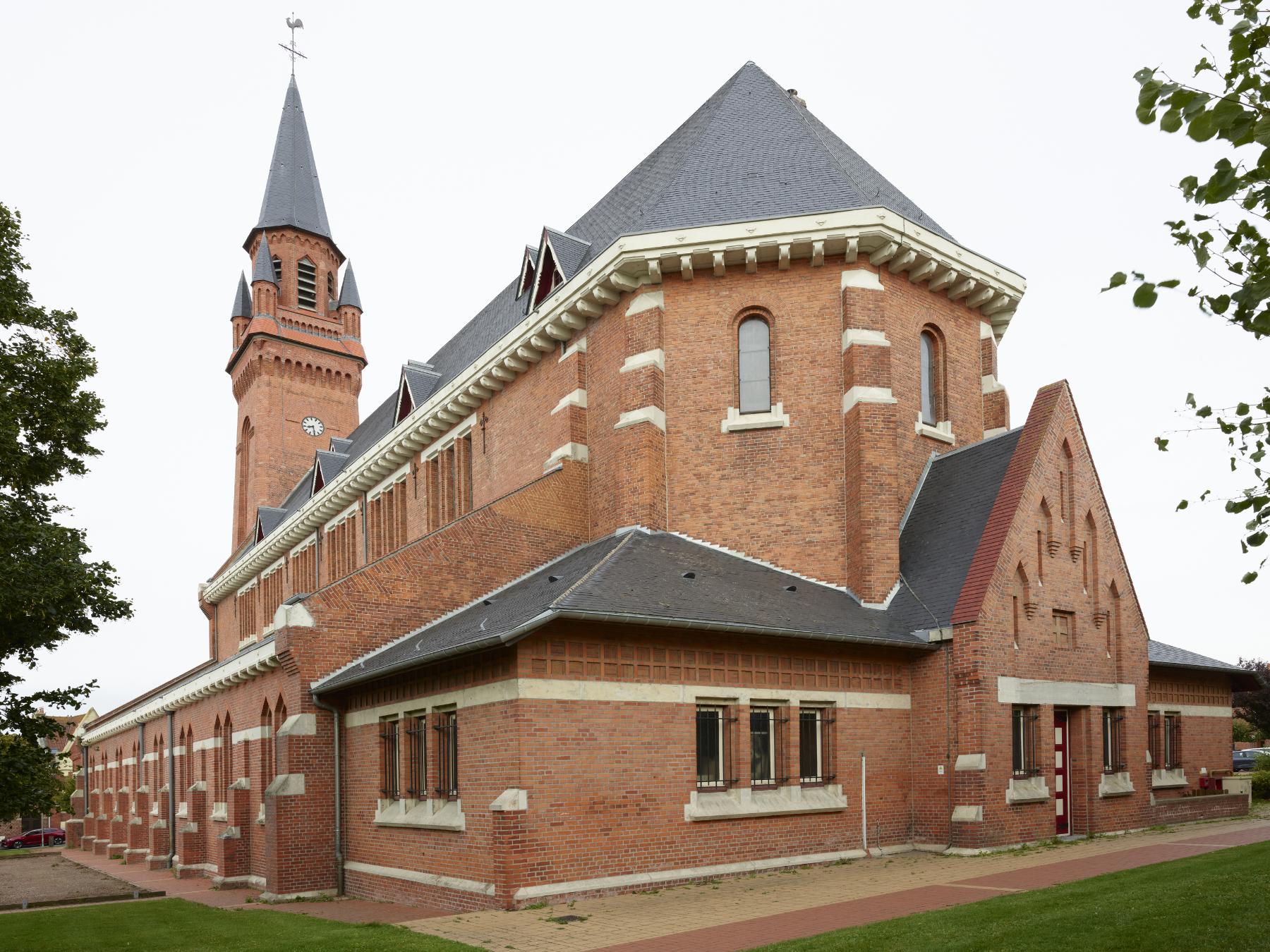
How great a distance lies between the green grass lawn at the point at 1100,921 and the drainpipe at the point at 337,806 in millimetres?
11316

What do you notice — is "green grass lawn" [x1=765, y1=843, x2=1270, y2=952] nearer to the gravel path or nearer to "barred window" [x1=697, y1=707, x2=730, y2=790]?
"barred window" [x1=697, y1=707, x2=730, y2=790]

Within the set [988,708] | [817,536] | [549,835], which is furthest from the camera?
[817,536]

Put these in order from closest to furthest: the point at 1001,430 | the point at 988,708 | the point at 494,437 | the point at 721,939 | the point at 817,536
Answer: the point at 721,939 → the point at 988,708 → the point at 817,536 → the point at 1001,430 → the point at 494,437

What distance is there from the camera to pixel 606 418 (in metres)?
22.8

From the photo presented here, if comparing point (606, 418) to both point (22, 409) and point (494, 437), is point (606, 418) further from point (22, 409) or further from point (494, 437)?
point (22, 409)

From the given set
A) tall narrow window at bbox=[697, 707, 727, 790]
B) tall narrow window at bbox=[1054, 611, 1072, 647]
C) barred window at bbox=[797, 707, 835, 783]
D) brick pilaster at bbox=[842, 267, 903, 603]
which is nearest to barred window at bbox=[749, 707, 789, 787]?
barred window at bbox=[797, 707, 835, 783]

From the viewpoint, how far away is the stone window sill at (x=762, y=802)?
661 inches

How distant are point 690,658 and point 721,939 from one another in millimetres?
5530

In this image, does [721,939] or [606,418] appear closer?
[721,939]

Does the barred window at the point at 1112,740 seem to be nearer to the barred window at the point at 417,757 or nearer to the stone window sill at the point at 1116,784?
the stone window sill at the point at 1116,784

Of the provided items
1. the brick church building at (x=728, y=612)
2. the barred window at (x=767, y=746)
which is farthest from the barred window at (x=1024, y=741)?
the barred window at (x=767, y=746)

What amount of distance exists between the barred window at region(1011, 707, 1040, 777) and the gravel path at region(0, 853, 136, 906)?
19.6m

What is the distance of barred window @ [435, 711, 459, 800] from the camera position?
680 inches

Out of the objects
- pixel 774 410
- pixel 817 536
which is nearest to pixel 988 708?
pixel 817 536
